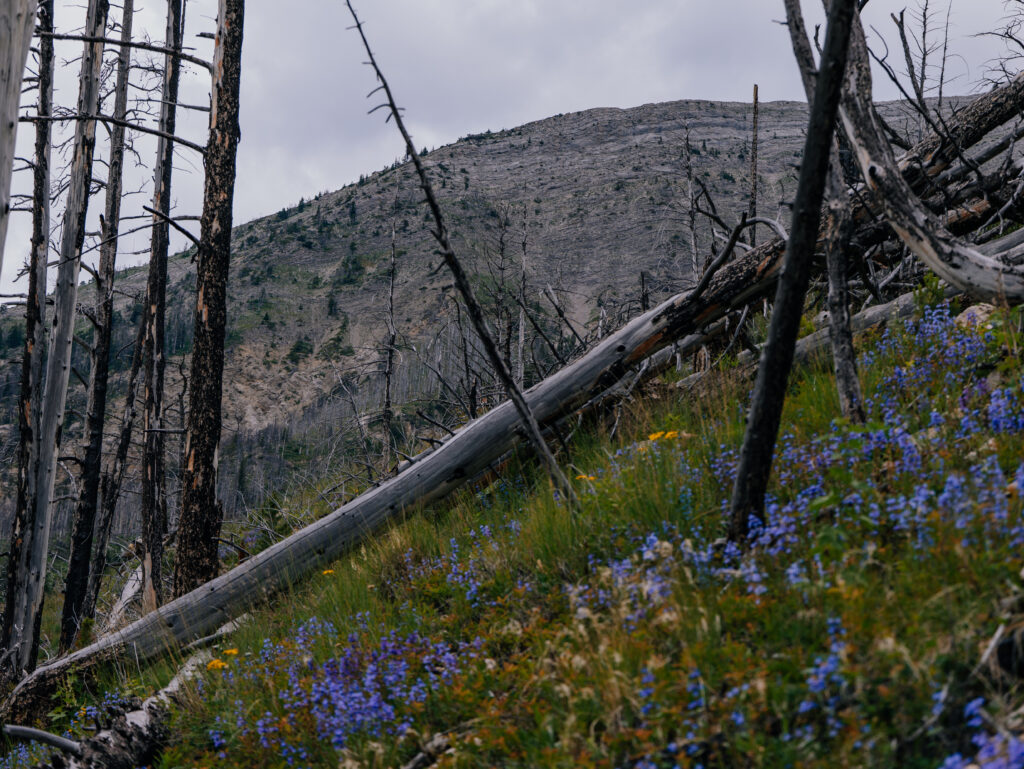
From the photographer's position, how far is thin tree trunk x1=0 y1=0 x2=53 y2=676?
9.00 metres

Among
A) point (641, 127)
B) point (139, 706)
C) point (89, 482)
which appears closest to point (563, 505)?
point (139, 706)

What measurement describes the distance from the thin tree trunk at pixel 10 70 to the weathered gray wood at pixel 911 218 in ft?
15.2

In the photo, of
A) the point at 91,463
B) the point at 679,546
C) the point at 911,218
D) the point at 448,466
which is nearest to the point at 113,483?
the point at 91,463

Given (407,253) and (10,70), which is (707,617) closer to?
(10,70)

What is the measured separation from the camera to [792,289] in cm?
288

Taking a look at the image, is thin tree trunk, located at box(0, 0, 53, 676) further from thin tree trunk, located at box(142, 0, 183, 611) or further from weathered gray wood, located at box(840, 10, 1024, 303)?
weathered gray wood, located at box(840, 10, 1024, 303)

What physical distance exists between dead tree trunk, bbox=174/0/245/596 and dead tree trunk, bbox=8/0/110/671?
10.2ft

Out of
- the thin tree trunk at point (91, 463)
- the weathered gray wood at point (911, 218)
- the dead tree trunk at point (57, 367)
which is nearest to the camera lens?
the weathered gray wood at point (911, 218)

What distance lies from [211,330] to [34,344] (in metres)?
4.87

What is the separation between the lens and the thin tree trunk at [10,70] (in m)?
3.65

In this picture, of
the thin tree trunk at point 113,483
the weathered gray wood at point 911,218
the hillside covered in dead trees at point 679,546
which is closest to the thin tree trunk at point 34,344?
the hillside covered in dead trees at point 679,546

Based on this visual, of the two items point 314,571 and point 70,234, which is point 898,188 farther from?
point 70,234

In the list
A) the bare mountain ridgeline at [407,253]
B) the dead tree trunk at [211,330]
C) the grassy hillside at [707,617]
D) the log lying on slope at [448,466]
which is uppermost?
the bare mountain ridgeline at [407,253]

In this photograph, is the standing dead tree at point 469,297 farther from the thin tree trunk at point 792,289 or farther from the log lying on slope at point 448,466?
the thin tree trunk at point 792,289
